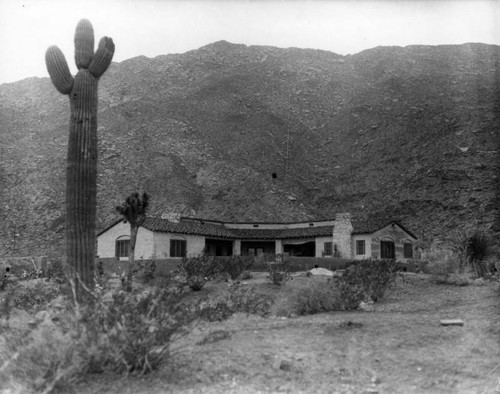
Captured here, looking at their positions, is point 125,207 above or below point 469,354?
above

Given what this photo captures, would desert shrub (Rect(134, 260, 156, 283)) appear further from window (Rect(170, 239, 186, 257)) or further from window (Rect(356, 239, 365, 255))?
window (Rect(356, 239, 365, 255))

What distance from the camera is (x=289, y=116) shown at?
8206 centimetres

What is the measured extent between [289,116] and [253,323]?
2814 inches

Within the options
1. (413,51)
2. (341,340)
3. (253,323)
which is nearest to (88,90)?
(253,323)

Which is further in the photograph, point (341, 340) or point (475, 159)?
point (475, 159)

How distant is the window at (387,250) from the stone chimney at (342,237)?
204cm

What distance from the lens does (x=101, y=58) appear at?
46.5ft

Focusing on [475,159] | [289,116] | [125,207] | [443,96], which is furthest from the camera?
[289,116]

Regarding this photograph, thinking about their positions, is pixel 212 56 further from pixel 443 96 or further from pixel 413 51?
pixel 443 96

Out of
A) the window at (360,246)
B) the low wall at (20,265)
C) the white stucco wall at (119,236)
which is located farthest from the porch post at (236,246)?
the low wall at (20,265)

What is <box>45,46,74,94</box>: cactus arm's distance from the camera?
13.9m

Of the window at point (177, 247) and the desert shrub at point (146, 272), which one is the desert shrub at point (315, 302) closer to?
the desert shrub at point (146, 272)

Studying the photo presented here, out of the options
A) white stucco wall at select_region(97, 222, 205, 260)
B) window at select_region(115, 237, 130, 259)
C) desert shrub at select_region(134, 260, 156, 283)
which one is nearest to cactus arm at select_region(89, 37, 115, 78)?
desert shrub at select_region(134, 260, 156, 283)

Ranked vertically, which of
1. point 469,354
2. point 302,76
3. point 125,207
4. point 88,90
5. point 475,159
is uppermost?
point 302,76
